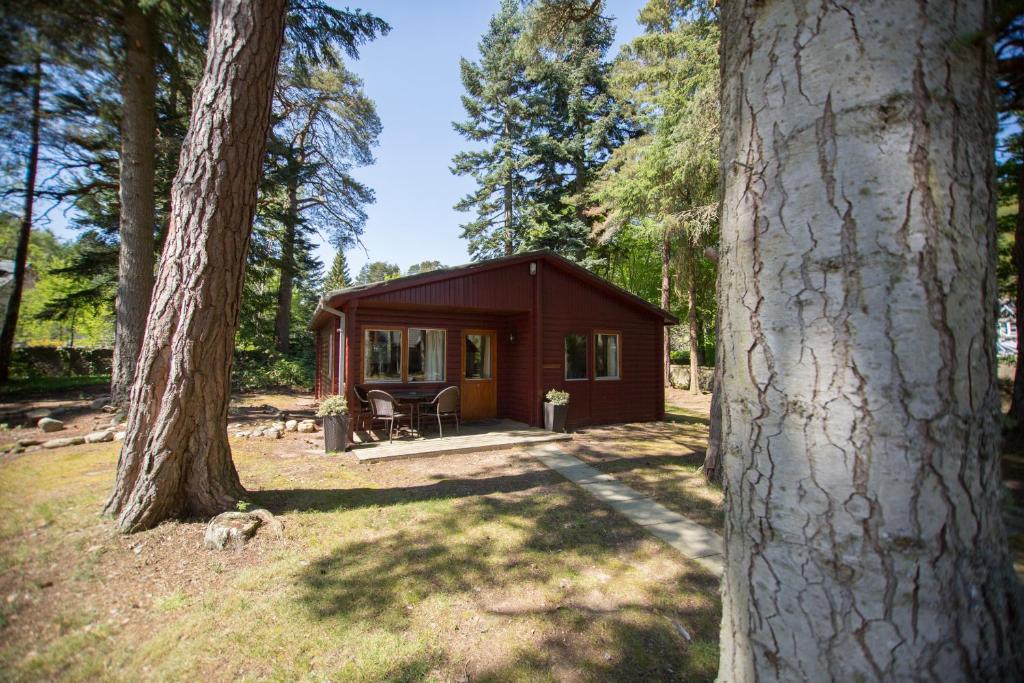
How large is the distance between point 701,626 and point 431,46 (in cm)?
888

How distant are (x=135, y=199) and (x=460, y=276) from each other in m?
7.11

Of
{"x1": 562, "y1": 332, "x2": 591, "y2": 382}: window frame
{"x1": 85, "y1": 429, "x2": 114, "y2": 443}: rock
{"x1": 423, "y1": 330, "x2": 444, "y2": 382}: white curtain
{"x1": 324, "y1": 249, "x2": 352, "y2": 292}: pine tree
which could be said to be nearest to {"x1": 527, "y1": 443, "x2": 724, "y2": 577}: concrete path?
{"x1": 562, "y1": 332, "x2": 591, "y2": 382}: window frame

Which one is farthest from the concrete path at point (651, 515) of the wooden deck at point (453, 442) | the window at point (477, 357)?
the window at point (477, 357)

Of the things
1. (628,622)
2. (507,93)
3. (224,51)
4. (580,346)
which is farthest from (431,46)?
(507,93)

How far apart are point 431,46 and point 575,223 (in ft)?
45.7

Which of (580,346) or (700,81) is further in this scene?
(700,81)

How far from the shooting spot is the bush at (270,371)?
17.2 meters

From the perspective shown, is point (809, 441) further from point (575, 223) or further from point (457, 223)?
point (457, 223)

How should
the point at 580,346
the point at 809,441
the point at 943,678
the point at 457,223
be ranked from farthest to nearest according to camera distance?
the point at 457,223, the point at 580,346, the point at 809,441, the point at 943,678

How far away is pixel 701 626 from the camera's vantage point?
2.72 metres

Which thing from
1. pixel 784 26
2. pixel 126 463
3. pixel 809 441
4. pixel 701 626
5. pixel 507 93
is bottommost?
pixel 701 626

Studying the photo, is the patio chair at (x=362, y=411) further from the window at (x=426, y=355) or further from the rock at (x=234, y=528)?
the rock at (x=234, y=528)

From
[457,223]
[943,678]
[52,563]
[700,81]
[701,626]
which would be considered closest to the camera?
[943,678]

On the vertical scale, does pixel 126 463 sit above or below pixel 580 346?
below
